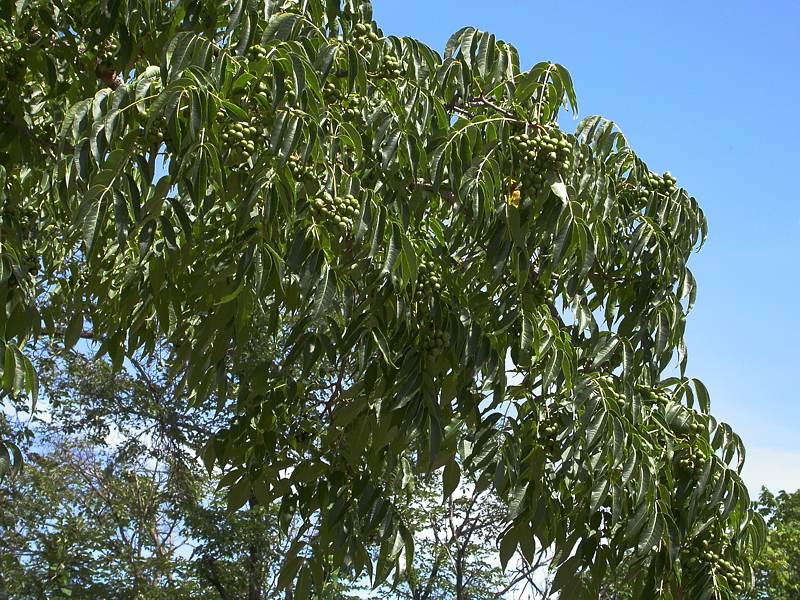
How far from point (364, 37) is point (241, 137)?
815 mm

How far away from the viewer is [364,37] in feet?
10.7

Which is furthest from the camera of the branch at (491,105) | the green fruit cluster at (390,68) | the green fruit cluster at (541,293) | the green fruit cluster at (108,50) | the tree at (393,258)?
the green fruit cluster at (108,50)

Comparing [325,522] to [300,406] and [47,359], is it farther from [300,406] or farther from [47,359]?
[47,359]

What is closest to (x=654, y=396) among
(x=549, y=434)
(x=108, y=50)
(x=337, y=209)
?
(x=549, y=434)

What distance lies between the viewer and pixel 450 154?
2857 millimetres

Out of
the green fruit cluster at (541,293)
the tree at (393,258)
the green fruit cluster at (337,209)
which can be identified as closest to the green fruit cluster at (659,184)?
the tree at (393,258)

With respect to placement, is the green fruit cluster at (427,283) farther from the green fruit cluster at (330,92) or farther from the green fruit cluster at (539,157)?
the green fruit cluster at (330,92)

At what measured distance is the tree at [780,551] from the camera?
39.1 feet

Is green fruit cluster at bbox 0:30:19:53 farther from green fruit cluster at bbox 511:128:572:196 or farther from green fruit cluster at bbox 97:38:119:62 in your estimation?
green fruit cluster at bbox 511:128:572:196

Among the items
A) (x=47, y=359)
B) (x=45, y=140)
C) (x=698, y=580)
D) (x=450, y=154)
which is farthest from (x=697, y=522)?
(x=47, y=359)

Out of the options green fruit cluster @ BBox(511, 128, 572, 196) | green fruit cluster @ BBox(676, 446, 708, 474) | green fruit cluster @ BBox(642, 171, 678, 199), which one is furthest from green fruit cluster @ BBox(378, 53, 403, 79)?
green fruit cluster @ BBox(676, 446, 708, 474)

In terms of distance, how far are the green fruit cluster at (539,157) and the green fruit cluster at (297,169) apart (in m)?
0.60

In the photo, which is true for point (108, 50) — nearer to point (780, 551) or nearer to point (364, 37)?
point (364, 37)

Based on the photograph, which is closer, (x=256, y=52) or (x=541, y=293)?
(x=256, y=52)
